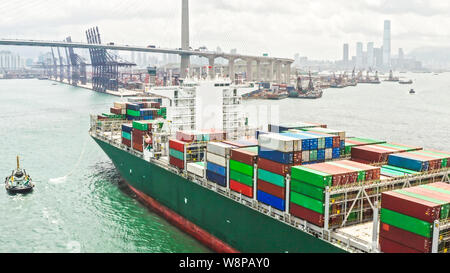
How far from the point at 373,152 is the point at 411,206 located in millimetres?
8510

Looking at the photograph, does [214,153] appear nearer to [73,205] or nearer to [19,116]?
[73,205]

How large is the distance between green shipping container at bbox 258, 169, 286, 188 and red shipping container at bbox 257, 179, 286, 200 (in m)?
0.14

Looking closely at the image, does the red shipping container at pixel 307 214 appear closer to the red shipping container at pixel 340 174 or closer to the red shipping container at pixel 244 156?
the red shipping container at pixel 340 174

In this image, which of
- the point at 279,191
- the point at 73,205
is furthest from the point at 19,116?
the point at 279,191

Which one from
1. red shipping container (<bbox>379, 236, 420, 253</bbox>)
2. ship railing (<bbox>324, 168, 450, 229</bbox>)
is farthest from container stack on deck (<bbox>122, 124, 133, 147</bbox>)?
red shipping container (<bbox>379, 236, 420, 253</bbox>)

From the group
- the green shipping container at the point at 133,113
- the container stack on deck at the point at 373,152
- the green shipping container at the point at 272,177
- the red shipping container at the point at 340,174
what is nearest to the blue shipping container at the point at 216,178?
the green shipping container at the point at 272,177

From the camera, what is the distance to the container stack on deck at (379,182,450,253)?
12820 mm

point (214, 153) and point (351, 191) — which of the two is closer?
point (351, 191)

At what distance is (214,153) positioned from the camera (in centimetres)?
2262

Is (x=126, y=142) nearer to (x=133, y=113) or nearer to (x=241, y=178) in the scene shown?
(x=133, y=113)

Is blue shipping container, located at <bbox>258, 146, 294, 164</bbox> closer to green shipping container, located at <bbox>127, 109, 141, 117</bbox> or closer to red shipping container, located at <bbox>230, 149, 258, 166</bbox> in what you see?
red shipping container, located at <bbox>230, 149, 258, 166</bbox>
